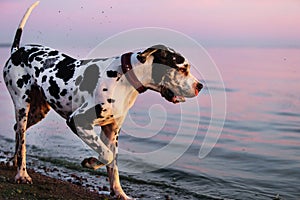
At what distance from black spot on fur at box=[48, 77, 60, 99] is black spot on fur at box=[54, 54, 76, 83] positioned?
109 millimetres

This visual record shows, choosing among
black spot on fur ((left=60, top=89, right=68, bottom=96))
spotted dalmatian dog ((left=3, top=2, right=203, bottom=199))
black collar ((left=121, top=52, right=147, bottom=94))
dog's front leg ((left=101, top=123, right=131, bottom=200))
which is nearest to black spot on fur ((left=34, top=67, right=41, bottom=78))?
spotted dalmatian dog ((left=3, top=2, right=203, bottom=199))

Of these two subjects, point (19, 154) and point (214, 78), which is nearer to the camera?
point (19, 154)

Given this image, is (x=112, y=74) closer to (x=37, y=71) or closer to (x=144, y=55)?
(x=144, y=55)

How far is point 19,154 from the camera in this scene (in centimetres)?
850

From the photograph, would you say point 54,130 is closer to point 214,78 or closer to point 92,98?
point 92,98

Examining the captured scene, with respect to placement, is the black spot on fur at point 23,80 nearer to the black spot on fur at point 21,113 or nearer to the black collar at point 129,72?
the black spot on fur at point 21,113

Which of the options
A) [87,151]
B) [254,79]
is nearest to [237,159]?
[87,151]

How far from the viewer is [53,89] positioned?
781 cm

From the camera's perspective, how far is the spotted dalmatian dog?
23.4ft

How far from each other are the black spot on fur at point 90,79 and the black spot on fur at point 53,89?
45 cm

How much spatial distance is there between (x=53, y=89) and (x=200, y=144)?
638 centimetres

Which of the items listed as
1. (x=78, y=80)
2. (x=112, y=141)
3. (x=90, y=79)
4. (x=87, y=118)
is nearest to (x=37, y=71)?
(x=78, y=80)

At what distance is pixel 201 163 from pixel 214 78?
1350cm

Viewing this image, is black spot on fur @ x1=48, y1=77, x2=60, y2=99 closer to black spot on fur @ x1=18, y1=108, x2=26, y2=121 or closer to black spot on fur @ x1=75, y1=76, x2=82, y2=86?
black spot on fur @ x1=75, y1=76, x2=82, y2=86
